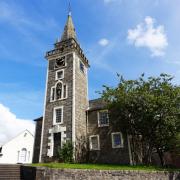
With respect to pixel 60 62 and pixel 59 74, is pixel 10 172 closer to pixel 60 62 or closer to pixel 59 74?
pixel 59 74

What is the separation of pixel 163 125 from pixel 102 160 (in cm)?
851

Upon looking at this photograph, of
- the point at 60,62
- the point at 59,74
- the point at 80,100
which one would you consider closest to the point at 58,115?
the point at 80,100

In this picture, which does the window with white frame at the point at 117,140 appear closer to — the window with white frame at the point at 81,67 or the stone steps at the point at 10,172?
the window with white frame at the point at 81,67

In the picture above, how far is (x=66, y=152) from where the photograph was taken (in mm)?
22891

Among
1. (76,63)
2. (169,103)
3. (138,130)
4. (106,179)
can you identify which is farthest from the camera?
(76,63)

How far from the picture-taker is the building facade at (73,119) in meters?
24.8

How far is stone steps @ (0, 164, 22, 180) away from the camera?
1497 cm

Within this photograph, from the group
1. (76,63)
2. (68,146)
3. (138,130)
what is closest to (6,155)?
(68,146)

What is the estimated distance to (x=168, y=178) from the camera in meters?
18.8

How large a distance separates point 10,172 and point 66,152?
8.19 m

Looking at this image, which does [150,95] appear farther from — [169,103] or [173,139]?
[173,139]

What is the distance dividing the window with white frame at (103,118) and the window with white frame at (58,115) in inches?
205

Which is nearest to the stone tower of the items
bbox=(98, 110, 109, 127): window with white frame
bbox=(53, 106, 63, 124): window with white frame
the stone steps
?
bbox=(53, 106, 63, 124): window with white frame

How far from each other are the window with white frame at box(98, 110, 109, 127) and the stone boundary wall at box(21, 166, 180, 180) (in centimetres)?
1026
